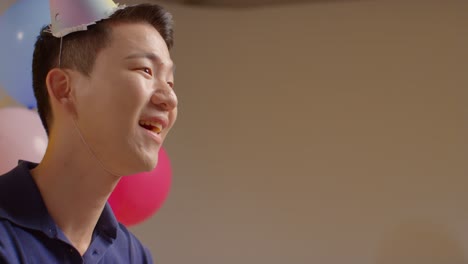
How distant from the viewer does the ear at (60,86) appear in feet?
3.09

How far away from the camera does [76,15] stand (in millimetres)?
975

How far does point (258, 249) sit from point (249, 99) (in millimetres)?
791

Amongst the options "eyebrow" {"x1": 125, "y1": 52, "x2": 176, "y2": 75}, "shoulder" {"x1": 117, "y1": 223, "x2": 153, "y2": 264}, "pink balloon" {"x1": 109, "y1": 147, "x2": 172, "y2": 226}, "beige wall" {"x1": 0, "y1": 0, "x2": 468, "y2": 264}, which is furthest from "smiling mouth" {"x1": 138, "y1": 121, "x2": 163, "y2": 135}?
"beige wall" {"x1": 0, "y1": 0, "x2": 468, "y2": 264}

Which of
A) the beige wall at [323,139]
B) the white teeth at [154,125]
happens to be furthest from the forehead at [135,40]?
the beige wall at [323,139]

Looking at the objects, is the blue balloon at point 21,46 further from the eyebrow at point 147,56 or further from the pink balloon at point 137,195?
the eyebrow at point 147,56

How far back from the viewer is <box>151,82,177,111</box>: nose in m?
0.93

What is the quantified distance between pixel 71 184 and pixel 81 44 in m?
0.23

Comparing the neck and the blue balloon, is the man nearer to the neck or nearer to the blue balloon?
the neck

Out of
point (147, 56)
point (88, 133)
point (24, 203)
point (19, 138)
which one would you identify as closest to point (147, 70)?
point (147, 56)

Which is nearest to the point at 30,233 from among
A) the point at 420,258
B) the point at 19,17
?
the point at 19,17

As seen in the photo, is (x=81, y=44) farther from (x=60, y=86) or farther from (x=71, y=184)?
(x=71, y=184)

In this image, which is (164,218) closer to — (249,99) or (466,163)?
(249,99)

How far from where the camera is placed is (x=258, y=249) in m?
2.95

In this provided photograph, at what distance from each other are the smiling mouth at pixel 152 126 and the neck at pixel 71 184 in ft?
0.31
